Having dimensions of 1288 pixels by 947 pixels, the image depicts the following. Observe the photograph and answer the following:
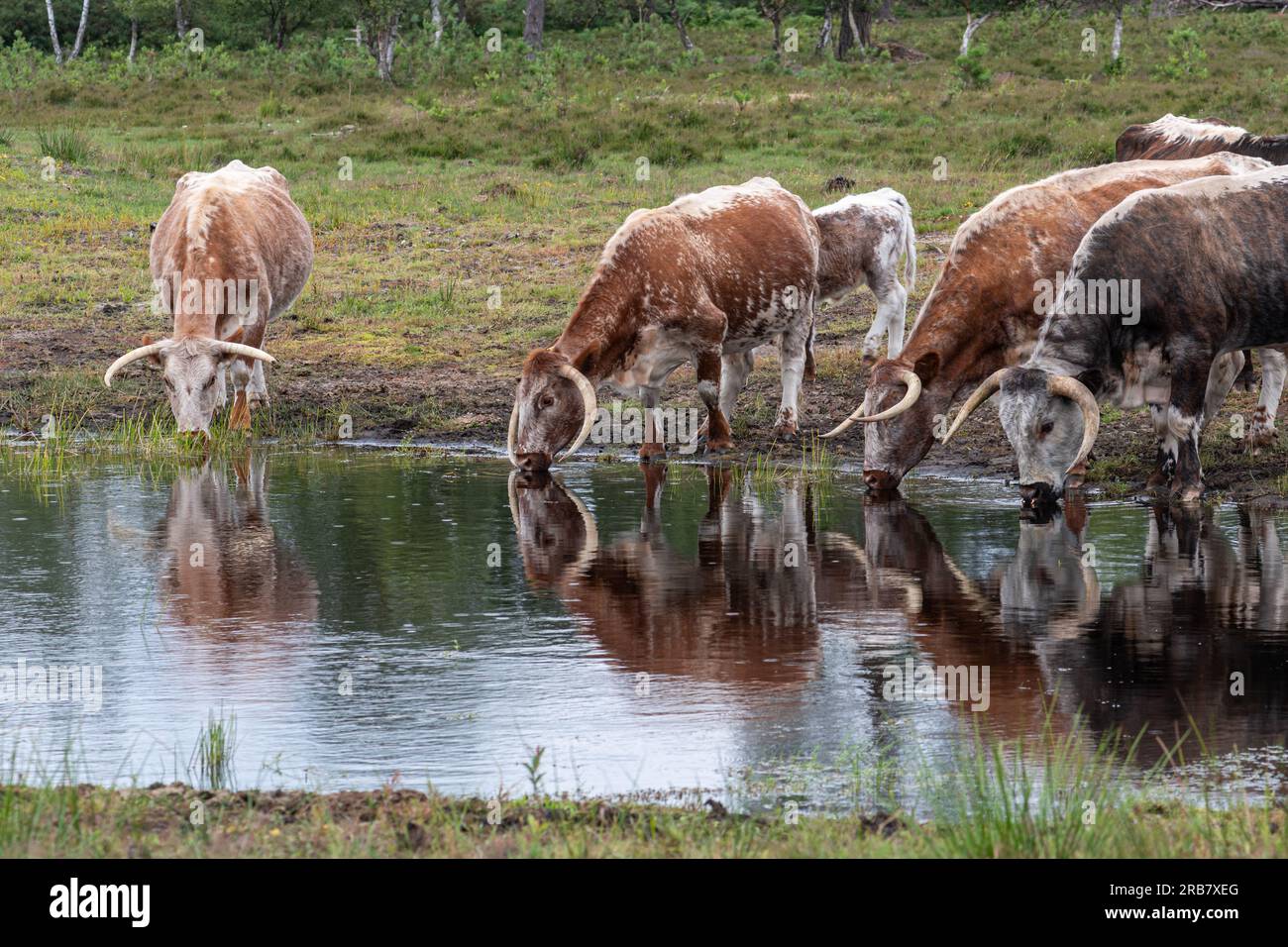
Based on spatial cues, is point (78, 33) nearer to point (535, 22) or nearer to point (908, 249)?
point (535, 22)

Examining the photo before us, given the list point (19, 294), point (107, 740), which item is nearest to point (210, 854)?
point (107, 740)

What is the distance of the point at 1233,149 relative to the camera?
48.5ft

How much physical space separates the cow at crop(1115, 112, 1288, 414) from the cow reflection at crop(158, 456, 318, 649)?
21.8ft

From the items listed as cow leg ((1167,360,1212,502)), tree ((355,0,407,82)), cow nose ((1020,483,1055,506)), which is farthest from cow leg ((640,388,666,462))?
tree ((355,0,407,82))

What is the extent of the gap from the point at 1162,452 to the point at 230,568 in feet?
18.9

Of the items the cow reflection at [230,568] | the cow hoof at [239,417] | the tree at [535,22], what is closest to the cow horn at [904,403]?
the cow reflection at [230,568]

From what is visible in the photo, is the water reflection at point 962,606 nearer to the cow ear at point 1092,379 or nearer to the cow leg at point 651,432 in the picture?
the cow ear at point 1092,379

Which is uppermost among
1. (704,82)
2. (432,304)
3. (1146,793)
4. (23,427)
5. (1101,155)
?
(704,82)

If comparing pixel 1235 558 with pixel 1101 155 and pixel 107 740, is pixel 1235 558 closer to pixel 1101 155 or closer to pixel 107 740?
pixel 107 740

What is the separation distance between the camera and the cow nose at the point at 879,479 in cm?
1130

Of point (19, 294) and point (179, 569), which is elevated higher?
point (19, 294)

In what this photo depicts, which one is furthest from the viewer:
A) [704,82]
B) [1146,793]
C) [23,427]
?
[704,82]

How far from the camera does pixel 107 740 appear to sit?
5.95m

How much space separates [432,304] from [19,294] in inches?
175
